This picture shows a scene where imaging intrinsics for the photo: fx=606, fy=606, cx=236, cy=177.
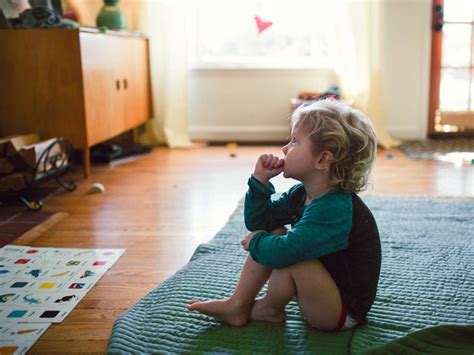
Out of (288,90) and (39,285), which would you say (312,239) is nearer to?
(39,285)

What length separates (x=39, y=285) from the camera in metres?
1.66

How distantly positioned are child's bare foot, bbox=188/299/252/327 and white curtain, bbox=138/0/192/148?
2.74 meters

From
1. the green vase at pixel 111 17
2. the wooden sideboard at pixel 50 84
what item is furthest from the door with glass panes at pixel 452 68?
the wooden sideboard at pixel 50 84

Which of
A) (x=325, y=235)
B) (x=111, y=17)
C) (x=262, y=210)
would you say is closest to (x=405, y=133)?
(x=111, y=17)

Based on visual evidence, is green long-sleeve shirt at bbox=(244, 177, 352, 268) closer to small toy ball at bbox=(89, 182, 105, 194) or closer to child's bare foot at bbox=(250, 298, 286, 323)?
child's bare foot at bbox=(250, 298, 286, 323)

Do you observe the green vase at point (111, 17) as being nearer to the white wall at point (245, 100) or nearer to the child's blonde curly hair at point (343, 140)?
the white wall at point (245, 100)

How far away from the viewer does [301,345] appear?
1283 millimetres

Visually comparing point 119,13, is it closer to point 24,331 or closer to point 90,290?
point 90,290

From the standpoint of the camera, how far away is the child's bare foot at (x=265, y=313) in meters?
1.37

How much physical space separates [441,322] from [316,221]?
42 cm

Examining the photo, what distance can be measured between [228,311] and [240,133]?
9.74 ft

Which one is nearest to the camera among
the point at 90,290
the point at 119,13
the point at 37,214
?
the point at 90,290

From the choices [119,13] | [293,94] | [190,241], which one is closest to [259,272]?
[190,241]

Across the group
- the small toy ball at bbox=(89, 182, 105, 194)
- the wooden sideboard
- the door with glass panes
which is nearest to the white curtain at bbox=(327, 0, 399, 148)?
the door with glass panes
